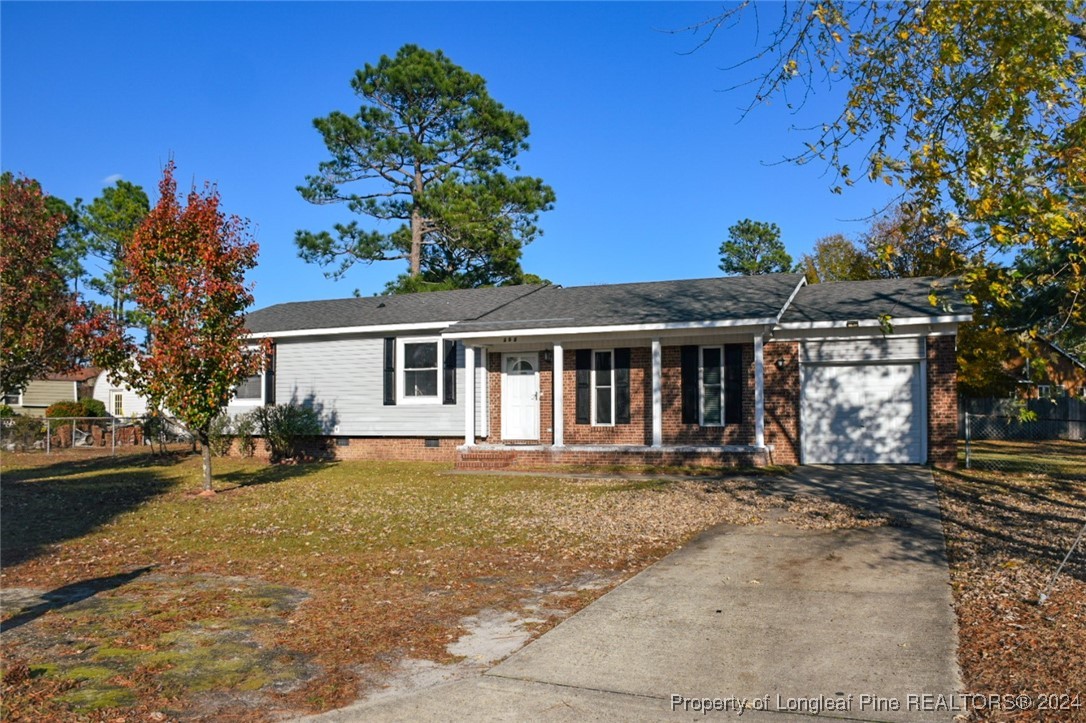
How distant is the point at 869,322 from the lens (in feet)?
54.4

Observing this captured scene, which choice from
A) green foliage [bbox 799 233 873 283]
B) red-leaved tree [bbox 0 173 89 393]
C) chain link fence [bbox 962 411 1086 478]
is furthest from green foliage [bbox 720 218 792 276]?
red-leaved tree [bbox 0 173 89 393]

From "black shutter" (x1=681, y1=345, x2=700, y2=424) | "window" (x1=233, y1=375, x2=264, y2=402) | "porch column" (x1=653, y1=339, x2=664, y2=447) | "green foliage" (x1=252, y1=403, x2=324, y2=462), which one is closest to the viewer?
"porch column" (x1=653, y1=339, x2=664, y2=447)

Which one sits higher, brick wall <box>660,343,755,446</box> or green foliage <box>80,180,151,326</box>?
green foliage <box>80,180,151,326</box>

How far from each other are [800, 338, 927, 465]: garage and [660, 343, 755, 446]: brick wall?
106 centimetres

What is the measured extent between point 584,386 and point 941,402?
24.0ft

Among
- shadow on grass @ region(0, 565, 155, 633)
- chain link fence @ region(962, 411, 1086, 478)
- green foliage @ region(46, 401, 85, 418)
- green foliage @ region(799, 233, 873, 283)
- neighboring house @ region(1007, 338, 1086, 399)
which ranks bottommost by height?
shadow on grass @ region(0, 565, 155, 633)

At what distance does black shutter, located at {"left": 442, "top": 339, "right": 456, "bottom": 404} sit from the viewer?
20.7 meters

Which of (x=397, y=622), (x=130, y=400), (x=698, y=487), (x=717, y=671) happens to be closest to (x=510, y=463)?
(x=698, y=487)

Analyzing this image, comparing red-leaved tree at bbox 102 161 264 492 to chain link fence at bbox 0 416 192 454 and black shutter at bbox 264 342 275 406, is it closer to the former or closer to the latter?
black shutter at bbox 264 342 275 406

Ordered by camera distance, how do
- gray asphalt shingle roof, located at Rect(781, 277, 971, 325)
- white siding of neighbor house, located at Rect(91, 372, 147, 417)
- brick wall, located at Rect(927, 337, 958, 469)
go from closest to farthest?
1. brick wall, located at Rect(927, 337, 958, 469)
2. gray asphalt shingle roof, located at Rect(781, 277, 971, 325)
3. white siding of neighbor house, located at Rect(91, 372, 147, 417)

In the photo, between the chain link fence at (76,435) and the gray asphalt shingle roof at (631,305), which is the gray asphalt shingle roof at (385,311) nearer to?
the gray asphalt shingle roof at (631,305)

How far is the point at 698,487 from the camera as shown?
14.3 m

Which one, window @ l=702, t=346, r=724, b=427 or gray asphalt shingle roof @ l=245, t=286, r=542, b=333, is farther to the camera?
gray asphalt shingle roof @ l=245, t=286, r=542, b=333

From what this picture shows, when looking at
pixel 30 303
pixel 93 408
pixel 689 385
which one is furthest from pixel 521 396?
pixel 93 408
